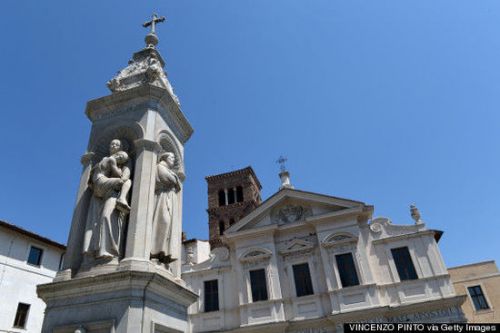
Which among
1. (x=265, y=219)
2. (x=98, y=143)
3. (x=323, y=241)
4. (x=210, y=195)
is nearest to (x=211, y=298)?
(x=265, y=219)

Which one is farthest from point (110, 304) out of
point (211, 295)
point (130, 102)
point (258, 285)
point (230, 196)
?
point (230, 196)

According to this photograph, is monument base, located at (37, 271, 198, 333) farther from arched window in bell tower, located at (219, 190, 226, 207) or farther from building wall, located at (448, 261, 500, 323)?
arched window in bell tower, located at (219, 190, 226, 207)

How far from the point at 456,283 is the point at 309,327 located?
1321 centimetres

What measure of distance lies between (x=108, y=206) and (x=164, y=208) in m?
0.71

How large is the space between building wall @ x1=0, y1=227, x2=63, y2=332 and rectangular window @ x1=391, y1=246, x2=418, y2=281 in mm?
22041

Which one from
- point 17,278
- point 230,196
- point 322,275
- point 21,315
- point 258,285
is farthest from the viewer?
point 230,196

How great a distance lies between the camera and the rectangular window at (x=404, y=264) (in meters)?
21.6

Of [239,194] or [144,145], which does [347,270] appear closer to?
[144,145]

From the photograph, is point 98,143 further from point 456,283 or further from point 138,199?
point 456,283

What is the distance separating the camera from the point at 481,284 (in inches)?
1040

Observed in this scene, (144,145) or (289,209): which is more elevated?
(289,209)

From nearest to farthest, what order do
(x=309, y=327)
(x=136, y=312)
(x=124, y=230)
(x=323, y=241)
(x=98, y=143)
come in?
(x=136, y=312)
(x=124, y=230)
(x=98, y=143)
(x=309, y=327)
(x=323, y=241)

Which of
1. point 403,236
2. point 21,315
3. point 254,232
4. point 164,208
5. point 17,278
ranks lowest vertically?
point 164,208

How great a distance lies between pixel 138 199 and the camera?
4594 mm
